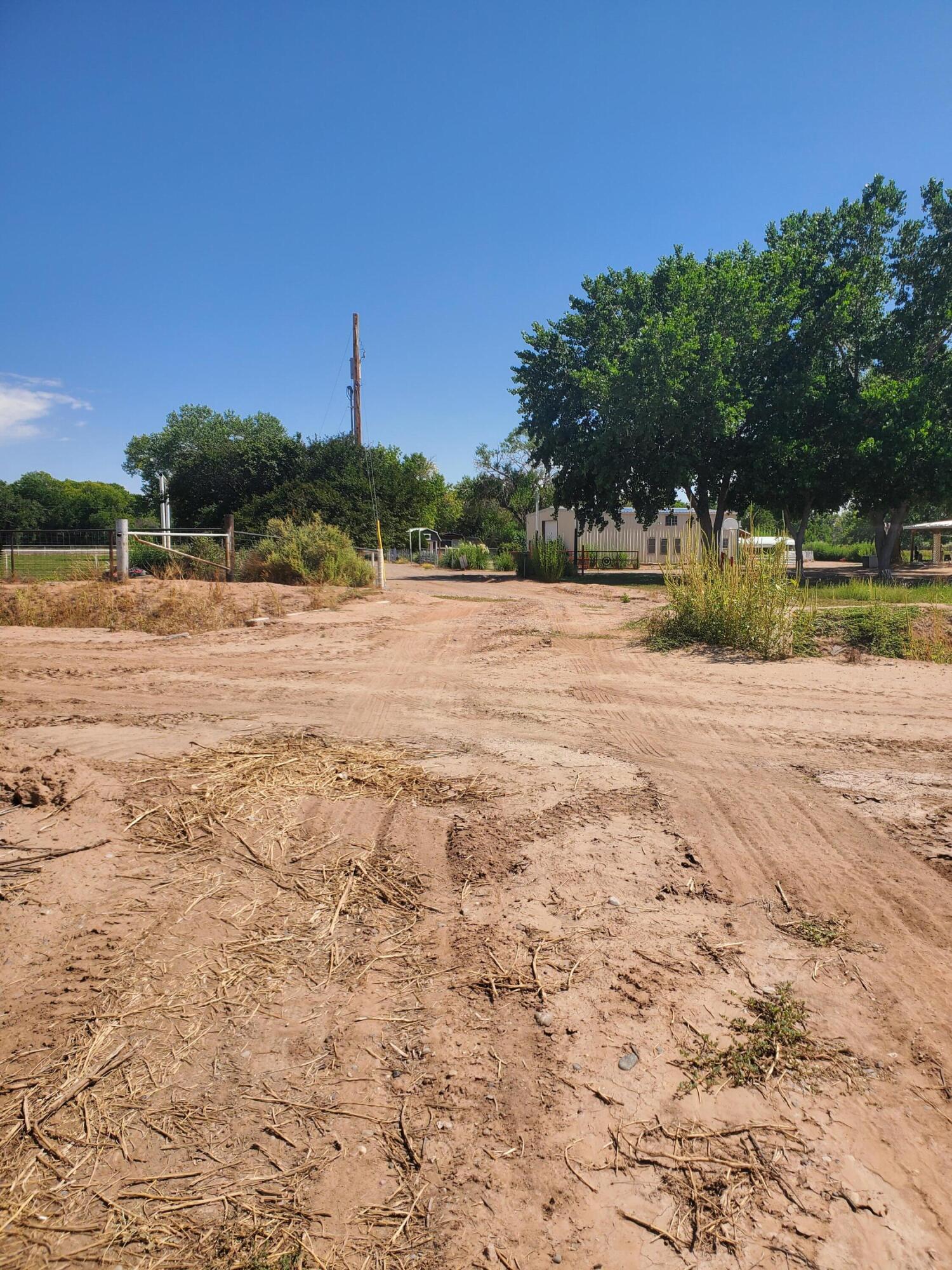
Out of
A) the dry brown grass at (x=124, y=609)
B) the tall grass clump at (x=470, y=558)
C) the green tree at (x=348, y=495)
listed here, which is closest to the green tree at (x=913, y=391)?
the tall grass clump at (x=470, y=558)

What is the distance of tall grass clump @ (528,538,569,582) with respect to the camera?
91.5 feet

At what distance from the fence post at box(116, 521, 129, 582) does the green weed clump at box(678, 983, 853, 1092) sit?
1585 centimetres

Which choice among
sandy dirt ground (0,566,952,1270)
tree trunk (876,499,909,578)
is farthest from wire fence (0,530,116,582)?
tree trunk (876,499,909,578)

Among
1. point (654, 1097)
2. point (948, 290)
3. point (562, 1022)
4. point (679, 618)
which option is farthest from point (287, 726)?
point (948, 290)

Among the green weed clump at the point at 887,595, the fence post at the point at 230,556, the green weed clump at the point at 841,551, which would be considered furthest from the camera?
the green weed clump at the point at 841,551

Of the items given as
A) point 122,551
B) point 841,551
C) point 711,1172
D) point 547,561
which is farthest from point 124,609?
point 841,551

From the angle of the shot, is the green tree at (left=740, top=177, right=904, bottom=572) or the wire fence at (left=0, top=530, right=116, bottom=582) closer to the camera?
the wire fence at (left=0, top=530, right=116, bottom=582)

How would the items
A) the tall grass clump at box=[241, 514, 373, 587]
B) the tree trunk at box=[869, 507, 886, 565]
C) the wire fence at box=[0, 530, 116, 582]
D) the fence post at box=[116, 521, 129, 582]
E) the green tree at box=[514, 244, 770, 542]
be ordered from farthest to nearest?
the tree trunk at box=[869, 507, 886, 565] < the green tree at box=[514, 244, 770, 542] < the tall grass clump at box=[241, 514, 373, 587] < the wire fence at box=[0, 530, 116, 582] < the fence post at box=[116, 521, 129, 582]

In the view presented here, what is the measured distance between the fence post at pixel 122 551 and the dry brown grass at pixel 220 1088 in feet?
44.4

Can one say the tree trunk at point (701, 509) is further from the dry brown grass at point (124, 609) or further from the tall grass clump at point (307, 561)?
the dry brown grass at point (124, 609)

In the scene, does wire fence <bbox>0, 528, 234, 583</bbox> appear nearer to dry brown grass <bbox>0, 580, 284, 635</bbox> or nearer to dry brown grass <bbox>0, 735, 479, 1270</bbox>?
dry brown grass <bbox>0, 580, 284, 635</bbox>

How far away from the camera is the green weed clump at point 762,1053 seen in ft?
7.33

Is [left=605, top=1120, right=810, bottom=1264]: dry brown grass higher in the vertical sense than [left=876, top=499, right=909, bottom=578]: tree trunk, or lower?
lower

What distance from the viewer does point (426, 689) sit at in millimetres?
7391
